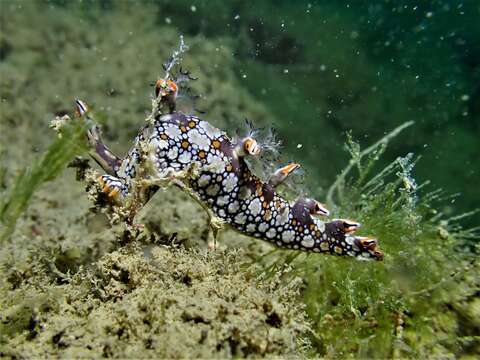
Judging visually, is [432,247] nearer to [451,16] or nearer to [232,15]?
[232,15]

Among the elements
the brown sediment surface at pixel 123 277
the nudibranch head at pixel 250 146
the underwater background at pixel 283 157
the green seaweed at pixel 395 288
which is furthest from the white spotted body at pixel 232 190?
the green seaweed at pixel 395 288

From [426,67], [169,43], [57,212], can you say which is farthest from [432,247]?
[426,67]

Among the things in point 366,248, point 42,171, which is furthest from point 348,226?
point 42,171

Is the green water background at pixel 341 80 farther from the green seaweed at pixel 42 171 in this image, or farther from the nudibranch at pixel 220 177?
the green seaweed at pixel 42 171

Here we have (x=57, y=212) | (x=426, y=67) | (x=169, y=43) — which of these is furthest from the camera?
(x=426, y=67)

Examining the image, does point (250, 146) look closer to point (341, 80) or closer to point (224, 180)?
point (224, 180)

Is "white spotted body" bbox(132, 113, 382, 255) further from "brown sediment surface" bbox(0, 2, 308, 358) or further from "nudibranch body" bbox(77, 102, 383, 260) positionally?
"brown sediment surface" bbox(0, 2, 308, 358)

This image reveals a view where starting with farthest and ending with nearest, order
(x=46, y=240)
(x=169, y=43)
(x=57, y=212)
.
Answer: (x=169, y=43), (x=57, y=212), (x=46, y=240)
